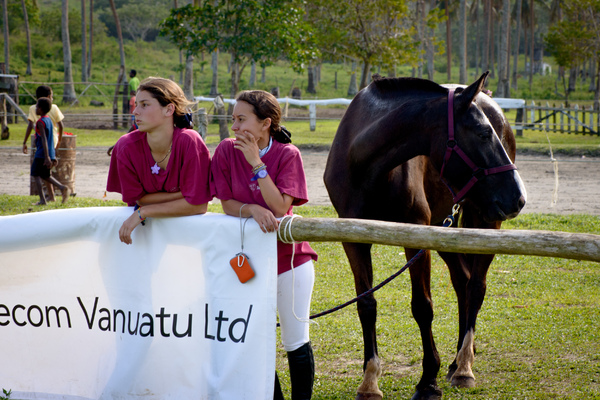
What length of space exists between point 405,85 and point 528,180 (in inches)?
377

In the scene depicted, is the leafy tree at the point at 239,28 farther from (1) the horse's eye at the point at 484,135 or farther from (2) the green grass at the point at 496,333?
(1) the horse's eye at the point at 484,135

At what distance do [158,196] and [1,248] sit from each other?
89 centimetres

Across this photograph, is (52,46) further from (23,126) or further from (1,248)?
(1,248)

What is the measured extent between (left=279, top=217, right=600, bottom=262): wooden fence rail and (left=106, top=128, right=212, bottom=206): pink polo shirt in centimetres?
50

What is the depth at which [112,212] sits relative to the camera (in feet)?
10.7

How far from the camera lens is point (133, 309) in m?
3.20

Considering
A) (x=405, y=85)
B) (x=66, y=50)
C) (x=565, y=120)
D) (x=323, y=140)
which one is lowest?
(x=323, y=140)

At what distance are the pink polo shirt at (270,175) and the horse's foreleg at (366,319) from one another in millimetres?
671

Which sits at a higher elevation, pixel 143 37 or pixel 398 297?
pixel 143 37

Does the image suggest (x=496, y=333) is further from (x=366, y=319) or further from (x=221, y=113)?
(x=221, y=113)

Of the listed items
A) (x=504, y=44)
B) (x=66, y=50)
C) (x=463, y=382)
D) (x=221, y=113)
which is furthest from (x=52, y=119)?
(x=504, y=44)

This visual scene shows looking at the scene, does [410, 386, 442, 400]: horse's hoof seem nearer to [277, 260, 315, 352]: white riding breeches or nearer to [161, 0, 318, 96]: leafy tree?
[277, 260, 315, 352]: white riding breeches

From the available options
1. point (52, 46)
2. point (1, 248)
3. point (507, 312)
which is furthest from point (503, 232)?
point (52, 46)

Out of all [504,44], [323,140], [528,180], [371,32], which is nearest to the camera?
[528,180]
